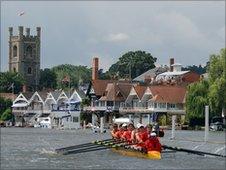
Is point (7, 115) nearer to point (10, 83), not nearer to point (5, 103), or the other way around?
point (5, 103)

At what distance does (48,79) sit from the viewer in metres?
186

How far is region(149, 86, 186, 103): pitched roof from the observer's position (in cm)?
11481

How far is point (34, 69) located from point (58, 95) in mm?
50172

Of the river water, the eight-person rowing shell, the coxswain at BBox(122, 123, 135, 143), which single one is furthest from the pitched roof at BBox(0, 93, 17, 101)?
the coxswain at BBox(122, 123, 135, 143)

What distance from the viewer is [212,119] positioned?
101062 millimetres

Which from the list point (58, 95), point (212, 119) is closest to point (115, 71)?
point (58, 95)

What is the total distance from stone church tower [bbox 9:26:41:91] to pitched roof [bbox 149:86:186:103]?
2831 inches

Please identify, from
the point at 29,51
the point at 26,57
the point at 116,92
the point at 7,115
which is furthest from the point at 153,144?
the point at 29,51

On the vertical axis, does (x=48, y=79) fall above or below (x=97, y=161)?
above

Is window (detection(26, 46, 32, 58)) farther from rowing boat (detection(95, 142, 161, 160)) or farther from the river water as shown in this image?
rowing boat (detection(95, 142, 161, 160))

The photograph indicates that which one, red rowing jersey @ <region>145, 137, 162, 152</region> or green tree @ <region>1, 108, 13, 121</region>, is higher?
green tree @ <region>1, 108, 13, 121</region>

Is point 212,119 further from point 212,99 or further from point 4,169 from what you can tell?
point 4,169

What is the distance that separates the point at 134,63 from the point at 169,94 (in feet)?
180

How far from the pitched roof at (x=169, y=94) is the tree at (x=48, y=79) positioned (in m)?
69.3
